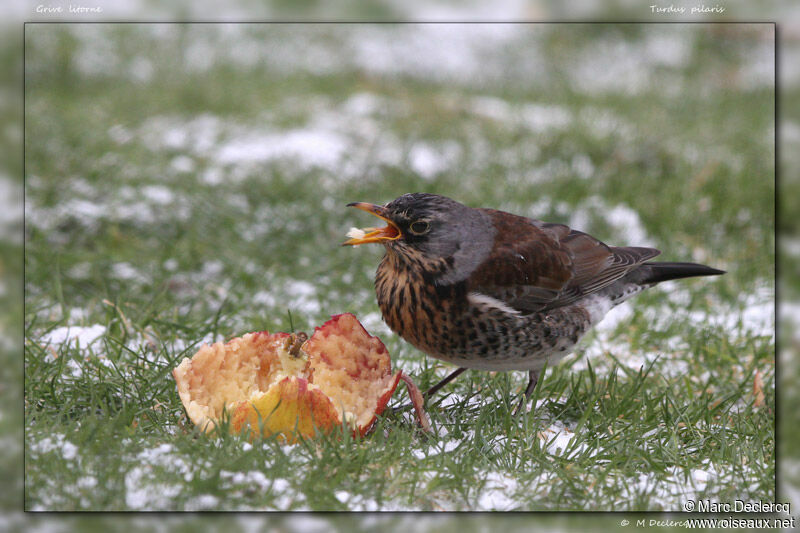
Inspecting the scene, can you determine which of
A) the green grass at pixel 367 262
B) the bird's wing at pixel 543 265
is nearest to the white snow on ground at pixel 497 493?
the green grass at pixel 367 262

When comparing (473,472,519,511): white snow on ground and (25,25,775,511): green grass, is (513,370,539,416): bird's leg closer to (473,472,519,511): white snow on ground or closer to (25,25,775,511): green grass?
(25,25,775,511): green grass

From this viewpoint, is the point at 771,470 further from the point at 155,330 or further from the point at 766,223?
the point at 766,223

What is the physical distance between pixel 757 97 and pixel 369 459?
7.28 m

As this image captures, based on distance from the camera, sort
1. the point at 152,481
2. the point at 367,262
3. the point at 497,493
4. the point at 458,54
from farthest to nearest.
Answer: the point at 458,54, the point at 367,262, the point at 497,493, the point at 152,481

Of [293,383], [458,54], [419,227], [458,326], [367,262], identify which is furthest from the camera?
[458,54]

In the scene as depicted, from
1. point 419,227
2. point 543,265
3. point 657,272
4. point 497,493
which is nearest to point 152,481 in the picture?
point 497,493

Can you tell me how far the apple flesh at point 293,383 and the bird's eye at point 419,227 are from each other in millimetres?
458

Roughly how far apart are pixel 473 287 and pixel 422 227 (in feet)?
1.09

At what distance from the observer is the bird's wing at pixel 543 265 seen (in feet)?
11.0

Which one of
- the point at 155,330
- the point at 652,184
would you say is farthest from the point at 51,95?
the point at 652,184

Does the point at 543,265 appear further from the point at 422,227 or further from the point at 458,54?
the point at 458,54

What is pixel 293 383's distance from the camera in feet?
9.43

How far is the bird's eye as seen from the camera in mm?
3260

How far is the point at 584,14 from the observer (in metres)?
5.26
